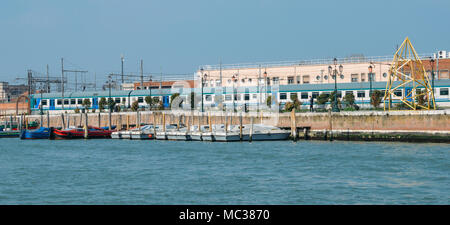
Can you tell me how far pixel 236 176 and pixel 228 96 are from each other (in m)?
48.3

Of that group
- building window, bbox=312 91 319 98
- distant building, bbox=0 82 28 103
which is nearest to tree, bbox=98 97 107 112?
building window, bbox=312 91 319 98

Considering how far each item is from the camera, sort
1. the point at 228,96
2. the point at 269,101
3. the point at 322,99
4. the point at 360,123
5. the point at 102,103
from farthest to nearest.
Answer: the point at 102,103 < the point at 228,96 < the point at 269,101 < the point at 322,99 < the point at 360,123

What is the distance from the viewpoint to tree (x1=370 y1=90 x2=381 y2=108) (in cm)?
6104

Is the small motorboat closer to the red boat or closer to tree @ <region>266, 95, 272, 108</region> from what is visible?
the red boat

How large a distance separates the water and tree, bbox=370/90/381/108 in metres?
14.6

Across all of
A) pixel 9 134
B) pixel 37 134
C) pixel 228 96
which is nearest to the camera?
pixel 37 134

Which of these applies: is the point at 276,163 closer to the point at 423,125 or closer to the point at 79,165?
the point at 79,165

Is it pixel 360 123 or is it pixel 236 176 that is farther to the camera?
pixel 360 123

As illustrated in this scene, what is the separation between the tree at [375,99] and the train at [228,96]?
3.80 ft

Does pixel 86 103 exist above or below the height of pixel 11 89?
below

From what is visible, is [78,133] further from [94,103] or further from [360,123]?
[360,123]

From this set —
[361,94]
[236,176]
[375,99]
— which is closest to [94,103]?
[361,94]

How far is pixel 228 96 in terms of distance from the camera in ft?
254
